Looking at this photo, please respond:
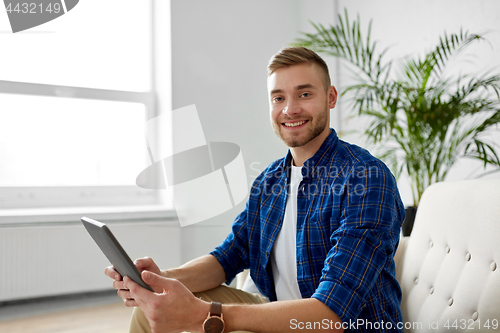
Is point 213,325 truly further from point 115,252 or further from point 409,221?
point 409,221

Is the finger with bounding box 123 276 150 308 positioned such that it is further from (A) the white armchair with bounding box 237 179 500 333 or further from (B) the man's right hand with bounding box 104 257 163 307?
(A) the white armchair with bounding box 237 179 500 333

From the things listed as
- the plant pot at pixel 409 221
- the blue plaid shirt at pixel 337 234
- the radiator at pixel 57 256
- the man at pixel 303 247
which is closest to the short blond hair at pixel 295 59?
the man at pixel 303 247

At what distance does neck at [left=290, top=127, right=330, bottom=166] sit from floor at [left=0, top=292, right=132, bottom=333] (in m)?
1.72

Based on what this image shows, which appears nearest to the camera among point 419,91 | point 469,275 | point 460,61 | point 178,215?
point 469,275

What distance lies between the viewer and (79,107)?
11.0 ft

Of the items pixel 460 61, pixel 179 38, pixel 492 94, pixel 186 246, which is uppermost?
pixel 179 38

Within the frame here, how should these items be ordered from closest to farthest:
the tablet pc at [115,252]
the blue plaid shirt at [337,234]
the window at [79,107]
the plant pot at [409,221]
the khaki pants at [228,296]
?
the tablet pc at [115,252] → the blue plaid shirt at [337,234] → the khaki pants at [228,296] → the plant pot at [409,221] → the window at [79,107]

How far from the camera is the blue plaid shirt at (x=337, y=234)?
39.1 inches

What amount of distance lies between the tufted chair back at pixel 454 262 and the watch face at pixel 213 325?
2.07 ft

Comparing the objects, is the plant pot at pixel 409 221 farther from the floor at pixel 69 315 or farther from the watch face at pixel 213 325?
the floor at pixel 69 315

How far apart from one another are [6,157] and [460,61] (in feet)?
10.7

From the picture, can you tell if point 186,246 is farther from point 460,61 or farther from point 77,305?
point 460,61

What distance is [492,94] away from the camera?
101 inches

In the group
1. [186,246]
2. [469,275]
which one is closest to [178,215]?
[186,246]
